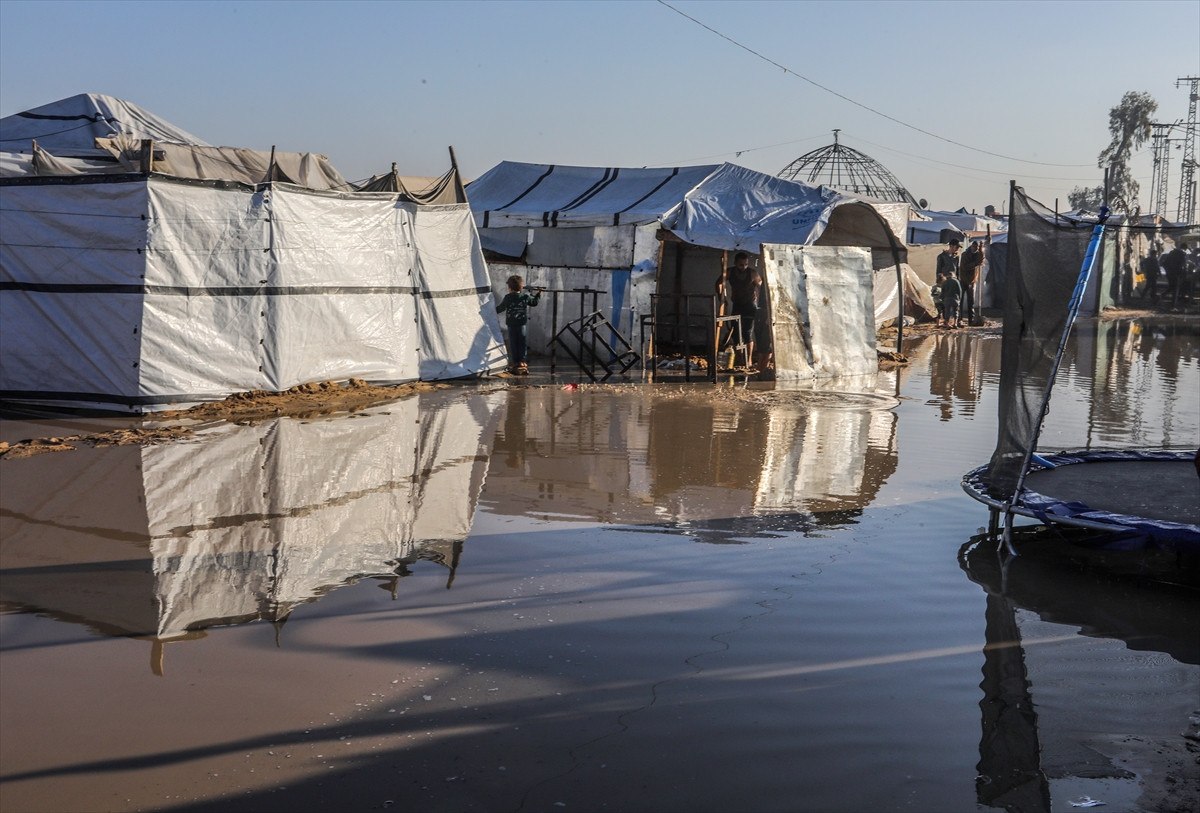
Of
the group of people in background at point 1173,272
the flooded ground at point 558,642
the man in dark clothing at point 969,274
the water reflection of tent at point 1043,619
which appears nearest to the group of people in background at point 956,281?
the man in dark clothing at point 969,274

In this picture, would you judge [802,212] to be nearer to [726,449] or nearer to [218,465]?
[726,449]

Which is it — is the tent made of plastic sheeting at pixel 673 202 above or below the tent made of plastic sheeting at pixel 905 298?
above

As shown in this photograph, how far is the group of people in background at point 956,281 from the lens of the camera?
27.5 meters

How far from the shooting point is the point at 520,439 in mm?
11391

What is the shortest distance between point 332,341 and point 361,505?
21.4 ft

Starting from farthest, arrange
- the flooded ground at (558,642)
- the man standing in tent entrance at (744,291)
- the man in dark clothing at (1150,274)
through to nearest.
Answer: the man in dark clothing at (1150,274), the man standing in tent entrance at (744,291), the flooded ground at (558,642)

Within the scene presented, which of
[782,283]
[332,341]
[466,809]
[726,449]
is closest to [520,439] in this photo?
[726,449]

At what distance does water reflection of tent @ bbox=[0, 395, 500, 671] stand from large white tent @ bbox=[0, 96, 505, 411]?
1891mm

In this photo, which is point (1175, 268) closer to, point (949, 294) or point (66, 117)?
point (949, 294)

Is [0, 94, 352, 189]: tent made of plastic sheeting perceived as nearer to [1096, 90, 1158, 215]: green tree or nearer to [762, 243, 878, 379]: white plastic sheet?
[762, 243, 878, 379]: white plastic sheet

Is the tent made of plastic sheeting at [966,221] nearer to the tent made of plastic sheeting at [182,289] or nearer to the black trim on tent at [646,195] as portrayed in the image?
the black trim on tent at [646,195]

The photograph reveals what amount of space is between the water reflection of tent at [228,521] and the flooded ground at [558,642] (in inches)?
1.4

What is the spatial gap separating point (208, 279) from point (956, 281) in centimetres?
1965

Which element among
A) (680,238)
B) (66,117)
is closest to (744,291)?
(680,238)
